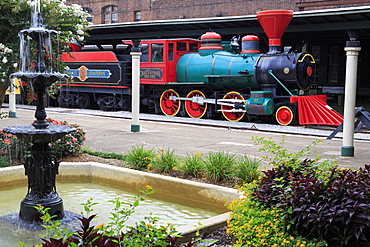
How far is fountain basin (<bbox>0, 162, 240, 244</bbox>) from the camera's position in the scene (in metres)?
6.32

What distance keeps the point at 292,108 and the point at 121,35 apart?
10130 millimetres

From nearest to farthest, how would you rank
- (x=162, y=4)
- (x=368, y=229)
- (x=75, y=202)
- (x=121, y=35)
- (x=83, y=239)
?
(x=83, y=239) < (x=368, y=229) < (x=75, y=202) < (x=121, y=35) < (x=162, y=4)

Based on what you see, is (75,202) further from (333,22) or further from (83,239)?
(333,22)

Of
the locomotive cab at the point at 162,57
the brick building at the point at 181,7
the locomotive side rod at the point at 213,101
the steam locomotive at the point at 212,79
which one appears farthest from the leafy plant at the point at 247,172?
the brick building at the point at 181,7

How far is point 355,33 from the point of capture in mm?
12594

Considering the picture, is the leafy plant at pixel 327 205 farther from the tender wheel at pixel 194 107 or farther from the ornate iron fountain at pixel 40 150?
the tender wheel at pixel 194 107

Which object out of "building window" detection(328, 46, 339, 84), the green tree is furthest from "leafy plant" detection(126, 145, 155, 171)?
"building window" detection(328, 46, 339, 84)

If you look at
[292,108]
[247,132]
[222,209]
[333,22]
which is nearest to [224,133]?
[247,132]

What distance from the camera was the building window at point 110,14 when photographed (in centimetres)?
3528

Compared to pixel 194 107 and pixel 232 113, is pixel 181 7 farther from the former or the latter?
pixel 232 113

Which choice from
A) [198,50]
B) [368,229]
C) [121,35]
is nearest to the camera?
[368,229]

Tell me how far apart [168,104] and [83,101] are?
592 centimetres

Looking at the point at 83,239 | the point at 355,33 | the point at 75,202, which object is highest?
the point at 355,33

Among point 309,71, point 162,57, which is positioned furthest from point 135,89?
point 309,71
